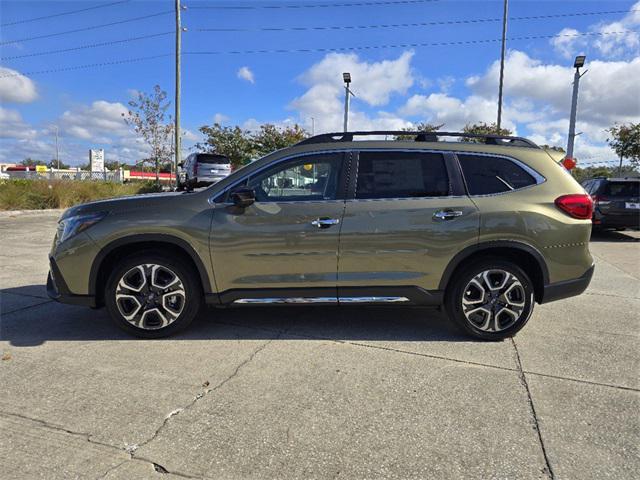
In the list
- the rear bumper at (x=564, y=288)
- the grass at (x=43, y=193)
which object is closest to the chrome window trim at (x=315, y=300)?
the rear bumper at (x=564, y=288)

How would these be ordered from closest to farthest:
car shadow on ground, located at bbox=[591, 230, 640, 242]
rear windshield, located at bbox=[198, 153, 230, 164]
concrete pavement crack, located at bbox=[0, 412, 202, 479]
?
1. concrete pavement crack, located at bbox=[0, 412, 202, 479]
2. car shadow on ground, located at bbox=[591, 230, 640, 242]
3. rear windshield, located at bbox=[198, 153, 230, 164]

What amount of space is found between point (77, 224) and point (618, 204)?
41.2 ft

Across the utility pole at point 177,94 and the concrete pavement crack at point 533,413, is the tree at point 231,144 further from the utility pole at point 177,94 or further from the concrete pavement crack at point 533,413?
the concrete pavement crack at point 533,413

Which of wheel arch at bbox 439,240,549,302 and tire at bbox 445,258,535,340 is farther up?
wheel arch at bbox 439,240,549,302

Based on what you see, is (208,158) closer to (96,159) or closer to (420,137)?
(420,137)

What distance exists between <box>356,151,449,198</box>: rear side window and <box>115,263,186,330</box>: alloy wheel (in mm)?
1877

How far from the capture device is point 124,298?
4.09 meters

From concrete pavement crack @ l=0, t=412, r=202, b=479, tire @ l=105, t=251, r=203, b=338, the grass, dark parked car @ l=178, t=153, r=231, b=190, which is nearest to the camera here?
concrete pavement crack @ l=0, t=412, r=202, b=479

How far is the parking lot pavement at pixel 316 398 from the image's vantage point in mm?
2459

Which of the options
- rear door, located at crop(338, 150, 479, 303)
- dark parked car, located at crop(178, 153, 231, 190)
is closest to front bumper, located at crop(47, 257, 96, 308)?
rear door, located at crop(338, 150, 479, 303)

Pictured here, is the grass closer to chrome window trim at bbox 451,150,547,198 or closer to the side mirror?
the side mirror

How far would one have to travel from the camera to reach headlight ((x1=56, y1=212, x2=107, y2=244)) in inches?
159

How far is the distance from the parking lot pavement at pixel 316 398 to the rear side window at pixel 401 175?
138 cm

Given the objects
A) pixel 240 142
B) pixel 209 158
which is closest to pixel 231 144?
pixel 240 142
